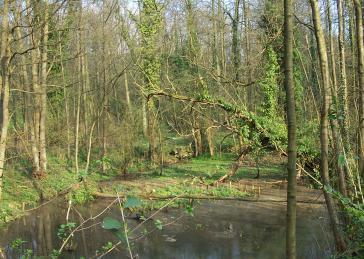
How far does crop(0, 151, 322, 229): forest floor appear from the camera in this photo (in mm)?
14789

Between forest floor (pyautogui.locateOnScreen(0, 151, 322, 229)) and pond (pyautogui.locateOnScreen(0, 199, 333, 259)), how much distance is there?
1.63 feet

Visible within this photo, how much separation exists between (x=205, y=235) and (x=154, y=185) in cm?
639

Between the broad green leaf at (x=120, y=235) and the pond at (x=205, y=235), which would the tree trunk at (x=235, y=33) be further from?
the broad green leaf at (x=120, y=235)

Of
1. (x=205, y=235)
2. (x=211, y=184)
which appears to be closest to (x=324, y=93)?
(x=205, y=235)

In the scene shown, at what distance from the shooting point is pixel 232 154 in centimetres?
2536

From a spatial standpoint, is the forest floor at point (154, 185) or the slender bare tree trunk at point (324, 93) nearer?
the slender bare tree trunk at point (324, 93)

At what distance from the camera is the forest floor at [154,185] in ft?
48.5

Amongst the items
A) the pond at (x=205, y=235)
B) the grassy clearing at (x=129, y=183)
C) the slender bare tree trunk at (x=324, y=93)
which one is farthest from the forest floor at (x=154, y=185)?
the slender bare tree trunk at (x=324, y=93)

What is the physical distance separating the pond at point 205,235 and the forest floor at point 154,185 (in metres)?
0.50

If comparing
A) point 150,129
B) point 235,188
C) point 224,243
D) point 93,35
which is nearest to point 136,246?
point 224,243

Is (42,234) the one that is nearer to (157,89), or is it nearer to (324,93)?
(157,89)

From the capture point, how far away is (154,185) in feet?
57.5

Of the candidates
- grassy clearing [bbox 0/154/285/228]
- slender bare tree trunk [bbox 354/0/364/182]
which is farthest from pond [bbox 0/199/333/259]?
slender bare tree trunk [bbox 354/0/364/182]

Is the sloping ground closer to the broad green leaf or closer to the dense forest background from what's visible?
the dense forest background
